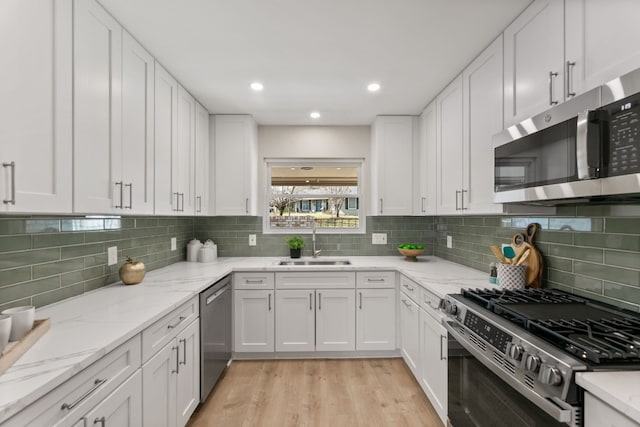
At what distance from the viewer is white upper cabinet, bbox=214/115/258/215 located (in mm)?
3209

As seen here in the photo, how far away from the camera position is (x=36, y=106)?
113 cm

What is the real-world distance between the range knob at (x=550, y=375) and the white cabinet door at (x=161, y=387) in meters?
1.61

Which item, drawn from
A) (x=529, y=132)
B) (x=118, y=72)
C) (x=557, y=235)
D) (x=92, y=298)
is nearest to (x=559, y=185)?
(x=529, y=132)

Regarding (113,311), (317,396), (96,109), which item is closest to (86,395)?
(113,311)

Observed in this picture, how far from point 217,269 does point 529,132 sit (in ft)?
8.11

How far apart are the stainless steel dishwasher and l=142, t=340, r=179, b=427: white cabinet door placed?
414mm

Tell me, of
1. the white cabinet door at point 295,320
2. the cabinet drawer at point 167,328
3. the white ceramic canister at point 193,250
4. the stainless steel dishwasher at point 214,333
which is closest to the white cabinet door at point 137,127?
the cabinet drawer at point 167,328

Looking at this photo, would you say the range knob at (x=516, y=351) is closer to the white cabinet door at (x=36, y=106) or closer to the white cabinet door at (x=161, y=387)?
the white cabinet door at (x=161, y=387)

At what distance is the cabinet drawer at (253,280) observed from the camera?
2.92 meters

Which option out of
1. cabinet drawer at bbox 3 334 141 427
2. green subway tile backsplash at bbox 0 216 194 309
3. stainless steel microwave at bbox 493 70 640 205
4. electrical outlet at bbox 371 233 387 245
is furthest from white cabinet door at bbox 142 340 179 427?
electrical outlet at bbox 371 233 387 245

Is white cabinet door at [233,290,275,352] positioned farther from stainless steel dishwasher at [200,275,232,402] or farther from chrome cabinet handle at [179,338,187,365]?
chrome cabinet handle at [179,338,187,365]

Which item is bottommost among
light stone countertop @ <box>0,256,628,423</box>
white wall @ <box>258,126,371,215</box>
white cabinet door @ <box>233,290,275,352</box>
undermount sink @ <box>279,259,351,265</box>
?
white cabinet door @ <box>233,290,275,352</box>

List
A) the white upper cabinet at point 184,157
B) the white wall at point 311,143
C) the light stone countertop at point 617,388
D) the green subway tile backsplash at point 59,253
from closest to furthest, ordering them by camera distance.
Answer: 1. the light stone countertop at point 617,388
2. the green subway tile backsplash at point 59,253
3. the white upper cabinet at point 184,157
4. the white wall at point 311,143

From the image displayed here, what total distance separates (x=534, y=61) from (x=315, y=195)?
254cm
